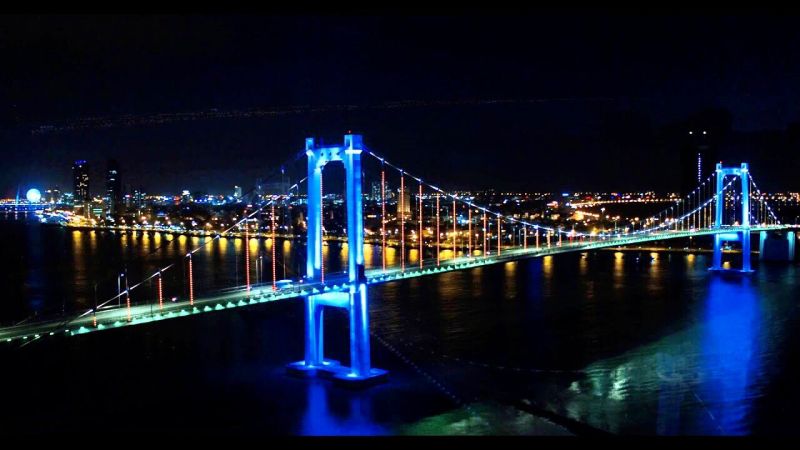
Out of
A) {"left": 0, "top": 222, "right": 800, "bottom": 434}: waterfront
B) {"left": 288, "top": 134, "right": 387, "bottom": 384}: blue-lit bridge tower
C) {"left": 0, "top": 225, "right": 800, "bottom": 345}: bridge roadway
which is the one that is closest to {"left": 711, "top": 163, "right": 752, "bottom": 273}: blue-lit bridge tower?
{"left": 0, "top": 222, "right": 800, "bottom": 434}: waterfront

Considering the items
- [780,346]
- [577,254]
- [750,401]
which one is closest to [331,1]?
[750,401]

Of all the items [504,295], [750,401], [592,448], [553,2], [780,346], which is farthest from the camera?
[504,295]

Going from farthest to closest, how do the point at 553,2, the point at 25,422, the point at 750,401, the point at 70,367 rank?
the point at 70,367 < the point at 750,401 < the point at 25,422 < the point at 553,2

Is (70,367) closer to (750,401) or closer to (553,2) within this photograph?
(750,401)

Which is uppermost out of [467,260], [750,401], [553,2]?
[553,2]

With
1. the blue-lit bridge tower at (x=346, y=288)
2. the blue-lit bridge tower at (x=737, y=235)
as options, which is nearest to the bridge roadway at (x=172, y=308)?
the blue-lit bridge tower at (x=346, y=288)

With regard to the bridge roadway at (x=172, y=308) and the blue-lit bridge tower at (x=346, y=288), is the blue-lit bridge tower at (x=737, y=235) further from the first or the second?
the blue-lit bridge tower at (x=346, y=288)

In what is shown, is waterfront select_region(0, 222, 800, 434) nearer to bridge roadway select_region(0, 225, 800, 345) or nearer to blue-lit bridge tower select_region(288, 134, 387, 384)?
blue-lit bridge tower select_region(288, 134, 387, 384)
